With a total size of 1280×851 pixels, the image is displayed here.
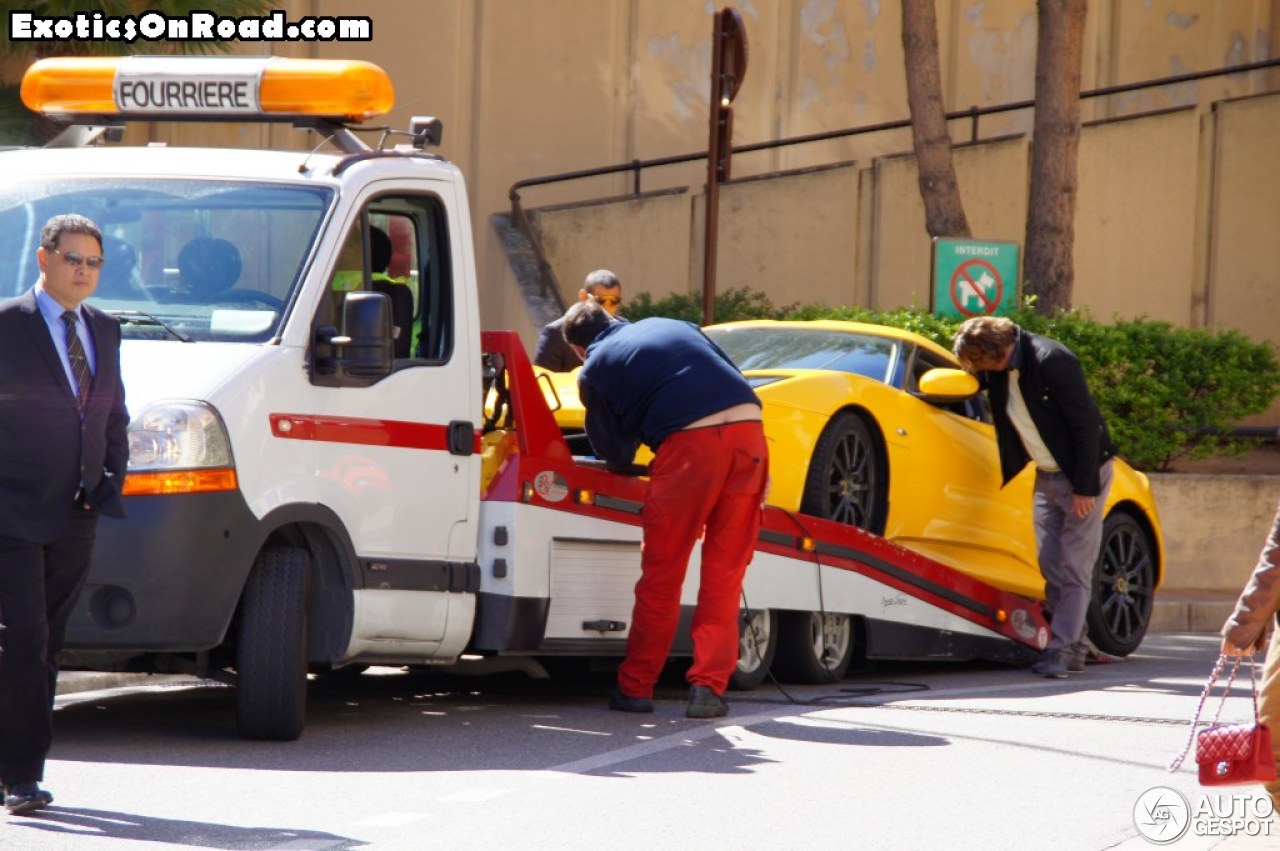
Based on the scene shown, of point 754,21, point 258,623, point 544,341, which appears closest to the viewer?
point 258,623

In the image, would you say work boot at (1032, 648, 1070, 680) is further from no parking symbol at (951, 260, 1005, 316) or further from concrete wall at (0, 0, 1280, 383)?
concrete wall at (0, 0, 1280, 383)

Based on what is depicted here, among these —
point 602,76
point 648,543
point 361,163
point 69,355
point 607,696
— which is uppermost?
point 602,76

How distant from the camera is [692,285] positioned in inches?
842

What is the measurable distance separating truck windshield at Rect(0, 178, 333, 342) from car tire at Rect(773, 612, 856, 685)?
11.6ft

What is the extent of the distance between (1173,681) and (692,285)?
11203 millimetres

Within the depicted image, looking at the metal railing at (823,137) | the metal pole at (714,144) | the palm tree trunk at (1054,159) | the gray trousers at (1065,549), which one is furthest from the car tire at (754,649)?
the metal railing at (823,137)

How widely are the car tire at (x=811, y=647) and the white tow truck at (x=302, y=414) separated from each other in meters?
1.30

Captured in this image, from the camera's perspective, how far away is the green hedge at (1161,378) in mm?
15523

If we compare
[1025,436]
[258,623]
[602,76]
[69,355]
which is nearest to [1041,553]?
A: [1025,436]

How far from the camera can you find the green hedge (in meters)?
15.5

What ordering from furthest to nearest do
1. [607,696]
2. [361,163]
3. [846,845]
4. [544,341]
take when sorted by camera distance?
[544,341]
[607,696]
[361,163]
[846,845]

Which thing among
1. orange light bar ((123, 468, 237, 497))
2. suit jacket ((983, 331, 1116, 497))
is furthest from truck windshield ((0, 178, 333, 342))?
suit jacket ((983, 331, 1116, 497))

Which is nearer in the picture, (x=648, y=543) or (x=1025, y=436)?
(x=648, y=543)

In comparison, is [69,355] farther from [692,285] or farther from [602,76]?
[602,76]
